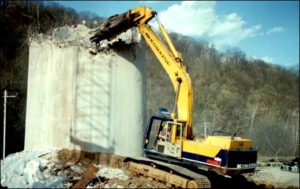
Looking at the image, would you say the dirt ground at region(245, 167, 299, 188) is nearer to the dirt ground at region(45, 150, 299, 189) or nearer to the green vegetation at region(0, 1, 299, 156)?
the dirt ground at region(45, 150, 299, 189)

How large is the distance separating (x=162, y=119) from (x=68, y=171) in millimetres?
3116

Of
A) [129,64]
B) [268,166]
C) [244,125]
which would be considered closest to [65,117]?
[129,64]

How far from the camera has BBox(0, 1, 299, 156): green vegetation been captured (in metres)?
28.2

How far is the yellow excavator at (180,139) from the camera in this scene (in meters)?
11.2

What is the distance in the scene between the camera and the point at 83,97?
12.6 metres

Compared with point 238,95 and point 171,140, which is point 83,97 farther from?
point 238,95

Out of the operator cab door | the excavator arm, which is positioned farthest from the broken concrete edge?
the operator cab door

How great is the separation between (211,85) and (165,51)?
3902 cm

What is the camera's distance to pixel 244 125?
3616 centimetres

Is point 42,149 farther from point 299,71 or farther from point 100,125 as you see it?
point 299,71

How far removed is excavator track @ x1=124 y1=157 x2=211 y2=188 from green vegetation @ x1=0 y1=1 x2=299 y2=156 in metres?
5.55

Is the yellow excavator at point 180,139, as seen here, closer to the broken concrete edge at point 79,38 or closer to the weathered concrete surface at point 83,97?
the broken concrete edge at point 79,38

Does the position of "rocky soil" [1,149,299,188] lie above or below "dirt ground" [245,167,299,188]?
above

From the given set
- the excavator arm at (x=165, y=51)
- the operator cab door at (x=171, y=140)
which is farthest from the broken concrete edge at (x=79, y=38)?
the operator cab door at (x=171, y=140)
